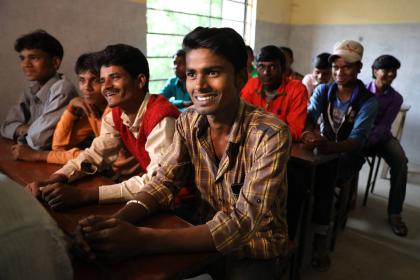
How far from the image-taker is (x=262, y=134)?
42.5 inches

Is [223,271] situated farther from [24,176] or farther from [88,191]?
[24,176]

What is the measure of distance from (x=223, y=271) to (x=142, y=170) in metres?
0.76

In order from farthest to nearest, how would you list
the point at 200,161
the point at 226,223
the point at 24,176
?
the point at 24,176 < the point at 200,161 < the point at 226,223

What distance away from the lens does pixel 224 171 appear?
→ 3.85 ft

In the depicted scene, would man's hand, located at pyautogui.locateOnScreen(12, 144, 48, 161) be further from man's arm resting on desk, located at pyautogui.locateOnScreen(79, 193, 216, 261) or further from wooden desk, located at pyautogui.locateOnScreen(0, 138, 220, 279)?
man's arm resting on desk, located at pyautogui.locateOnScreen(79, 193, 216, 261)

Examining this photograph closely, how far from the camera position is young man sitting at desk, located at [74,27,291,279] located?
0.93m

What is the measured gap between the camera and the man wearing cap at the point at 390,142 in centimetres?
275

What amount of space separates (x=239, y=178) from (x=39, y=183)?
0.80 metres

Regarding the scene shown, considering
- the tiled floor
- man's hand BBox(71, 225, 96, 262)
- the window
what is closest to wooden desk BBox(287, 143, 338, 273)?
the tiled floor

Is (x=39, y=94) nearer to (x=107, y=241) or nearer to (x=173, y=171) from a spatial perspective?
(x=173, y=171)

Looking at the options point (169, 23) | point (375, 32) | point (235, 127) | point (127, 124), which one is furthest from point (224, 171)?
point (375, 32)

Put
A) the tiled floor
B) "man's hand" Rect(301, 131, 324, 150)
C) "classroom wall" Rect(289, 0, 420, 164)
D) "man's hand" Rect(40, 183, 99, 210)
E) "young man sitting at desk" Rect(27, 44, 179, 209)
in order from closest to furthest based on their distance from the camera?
1. "man's hand" Rect(40, 183, 99, 210)
2. "young man sitting at desk" Rect(27, 44, 179, 209)
3. "man's hand" Rect(301, 131, 324, 150)
4. the tiled floor
5. "classroom wall" Rect(289, 0, 420, 164)

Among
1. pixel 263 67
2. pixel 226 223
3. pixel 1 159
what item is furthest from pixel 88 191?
pixel 263 67

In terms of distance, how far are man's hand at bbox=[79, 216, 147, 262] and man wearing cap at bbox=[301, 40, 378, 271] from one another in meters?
1.43
